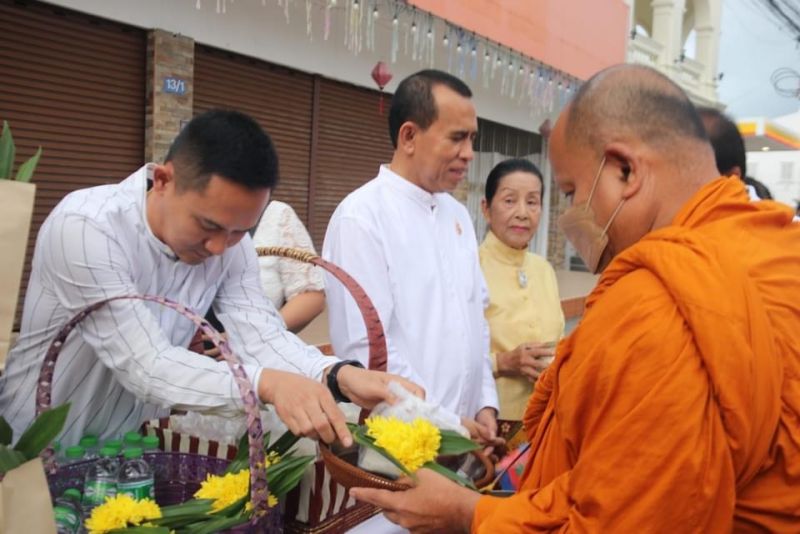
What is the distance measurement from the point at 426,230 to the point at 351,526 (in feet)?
4.23

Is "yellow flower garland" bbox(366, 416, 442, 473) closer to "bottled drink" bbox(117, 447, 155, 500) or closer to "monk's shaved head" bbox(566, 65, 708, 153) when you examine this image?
"bottled drink" bbox(117, 447, 155, 500)

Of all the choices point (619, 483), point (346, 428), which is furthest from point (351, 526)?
point (619, 483)

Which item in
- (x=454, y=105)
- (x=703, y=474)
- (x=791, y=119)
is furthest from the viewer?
(x=791, y=119)

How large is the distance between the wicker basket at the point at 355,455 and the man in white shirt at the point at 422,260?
0.36 meters

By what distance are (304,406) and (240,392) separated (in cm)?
17

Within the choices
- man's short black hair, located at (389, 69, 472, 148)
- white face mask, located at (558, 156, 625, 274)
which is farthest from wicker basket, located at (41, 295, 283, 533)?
man's short black hair, located at (389, 69, 472, 148)

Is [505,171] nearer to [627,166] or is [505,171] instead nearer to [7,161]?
[627,166]

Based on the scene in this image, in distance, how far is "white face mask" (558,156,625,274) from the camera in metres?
1.39

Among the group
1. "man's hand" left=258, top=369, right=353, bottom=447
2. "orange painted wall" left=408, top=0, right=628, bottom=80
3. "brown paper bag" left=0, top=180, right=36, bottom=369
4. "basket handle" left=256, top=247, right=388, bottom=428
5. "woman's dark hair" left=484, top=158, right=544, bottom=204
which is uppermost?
"orange painted wall" left=408, top=0, right=628, bottom=80

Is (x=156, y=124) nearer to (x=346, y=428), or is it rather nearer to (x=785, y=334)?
(x=346, y=428)

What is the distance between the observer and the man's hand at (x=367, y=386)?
1.82 metres

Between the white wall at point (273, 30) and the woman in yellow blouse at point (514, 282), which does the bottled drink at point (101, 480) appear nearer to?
the woman in yellow blouse at point (514, 282)

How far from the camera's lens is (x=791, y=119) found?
101 ft

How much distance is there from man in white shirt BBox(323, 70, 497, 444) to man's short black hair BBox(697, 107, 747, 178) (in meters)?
0.96
